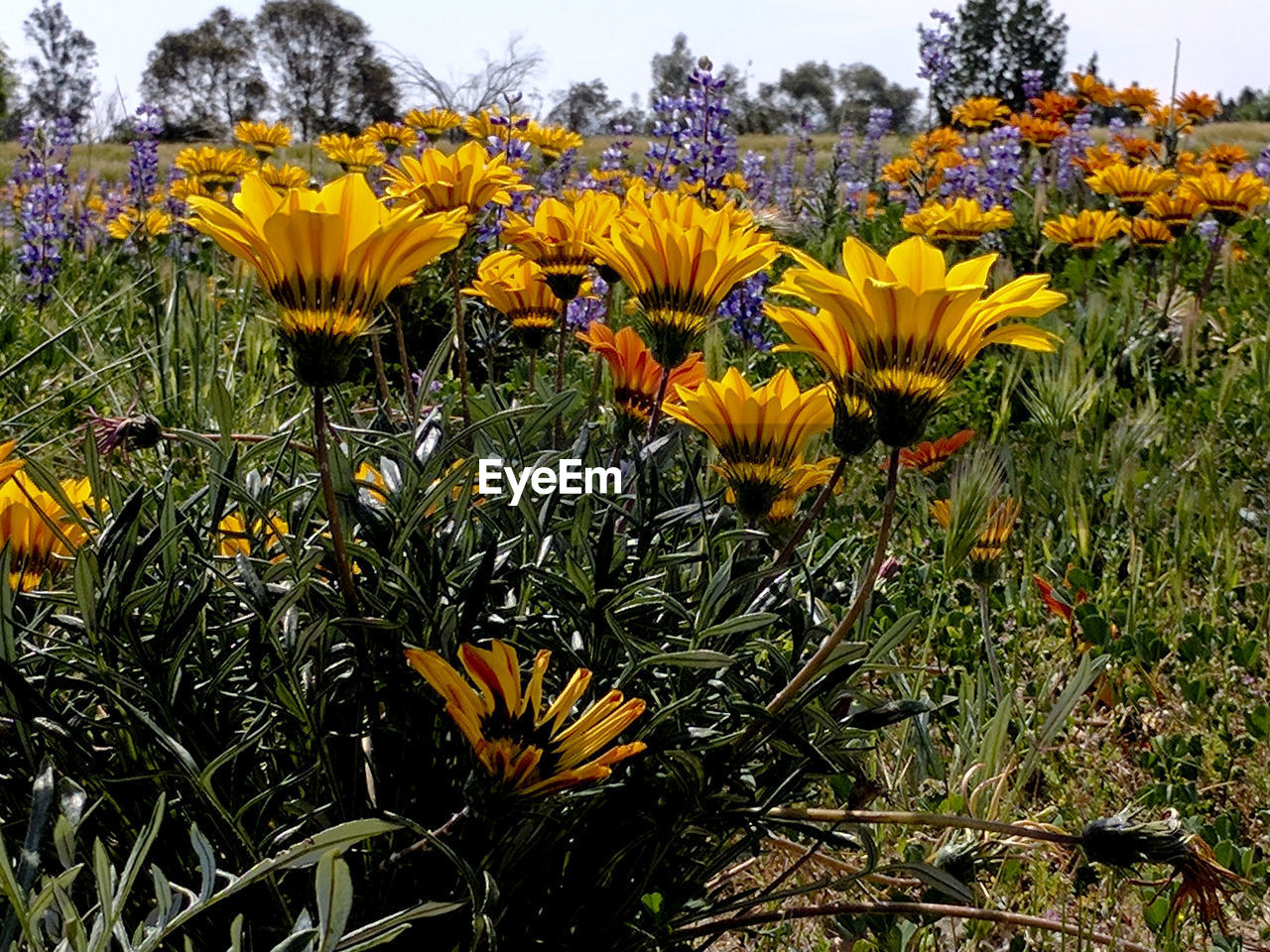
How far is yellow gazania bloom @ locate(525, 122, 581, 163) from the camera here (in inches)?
154

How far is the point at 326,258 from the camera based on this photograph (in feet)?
3.02

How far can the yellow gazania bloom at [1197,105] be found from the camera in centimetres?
573

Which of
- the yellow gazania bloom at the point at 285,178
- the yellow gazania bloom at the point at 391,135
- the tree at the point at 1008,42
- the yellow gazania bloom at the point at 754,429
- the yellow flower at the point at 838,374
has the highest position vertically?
the tree at the point at 1008,42

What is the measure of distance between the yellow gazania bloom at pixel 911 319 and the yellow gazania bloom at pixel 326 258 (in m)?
0.32

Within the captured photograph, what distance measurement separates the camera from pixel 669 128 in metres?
3.68

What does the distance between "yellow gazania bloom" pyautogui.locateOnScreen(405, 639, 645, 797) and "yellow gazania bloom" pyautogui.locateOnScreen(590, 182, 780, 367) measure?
0.44 m

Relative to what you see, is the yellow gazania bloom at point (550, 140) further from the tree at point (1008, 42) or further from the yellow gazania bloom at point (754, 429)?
the tree at point (1008, 42)

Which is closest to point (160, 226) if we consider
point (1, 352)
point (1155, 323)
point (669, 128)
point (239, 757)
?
point (1, 352)

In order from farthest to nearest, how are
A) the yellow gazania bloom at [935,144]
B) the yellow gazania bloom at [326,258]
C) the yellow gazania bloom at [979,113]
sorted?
1. the yellow gazania bloom at [979,113]
2. the yellow gazania bloom at [935,144]
3. the yellow gazania bloom at [326,258]

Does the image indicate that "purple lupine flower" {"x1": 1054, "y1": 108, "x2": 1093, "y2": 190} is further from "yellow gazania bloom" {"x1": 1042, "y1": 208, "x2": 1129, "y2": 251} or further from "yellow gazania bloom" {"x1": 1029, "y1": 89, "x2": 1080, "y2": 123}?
"yellow gazania bloom" {"x1": 1042, "y1": 208, "x2": 1129, "y2": 251}

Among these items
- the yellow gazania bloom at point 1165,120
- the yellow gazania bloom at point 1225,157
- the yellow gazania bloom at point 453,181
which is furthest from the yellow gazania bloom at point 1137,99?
the yellow gazania bloom at point 453,181

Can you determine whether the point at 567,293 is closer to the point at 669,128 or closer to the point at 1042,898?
the point at 1042,898

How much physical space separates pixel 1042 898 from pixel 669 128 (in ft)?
9.05

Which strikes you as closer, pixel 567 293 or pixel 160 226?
pixel 567 293
